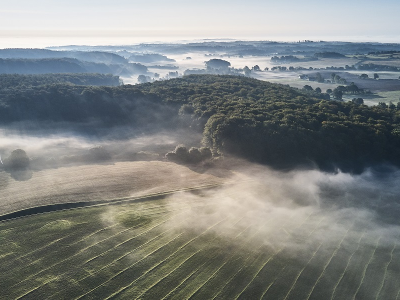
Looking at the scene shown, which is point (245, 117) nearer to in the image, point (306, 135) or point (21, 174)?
point (306, 135)

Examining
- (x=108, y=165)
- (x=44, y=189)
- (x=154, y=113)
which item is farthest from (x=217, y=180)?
(x=154, y=113)

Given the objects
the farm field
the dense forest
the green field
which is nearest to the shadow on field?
the green field

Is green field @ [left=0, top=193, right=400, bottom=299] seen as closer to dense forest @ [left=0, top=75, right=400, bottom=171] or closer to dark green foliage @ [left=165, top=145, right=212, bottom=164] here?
dark green foliage @ [left=165, top=145, right=212, bottom=164]

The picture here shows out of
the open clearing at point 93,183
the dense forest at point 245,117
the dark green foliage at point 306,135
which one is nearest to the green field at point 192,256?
the open clearing at point 93,183

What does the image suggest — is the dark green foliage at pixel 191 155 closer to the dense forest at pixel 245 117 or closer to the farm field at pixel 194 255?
the dense forest at pixel 245 117

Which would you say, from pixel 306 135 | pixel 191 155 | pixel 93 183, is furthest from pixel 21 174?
pixel 306 135

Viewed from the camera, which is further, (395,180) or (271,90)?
(271,90)

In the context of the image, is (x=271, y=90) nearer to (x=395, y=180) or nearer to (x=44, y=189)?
(x=395, y=180)
